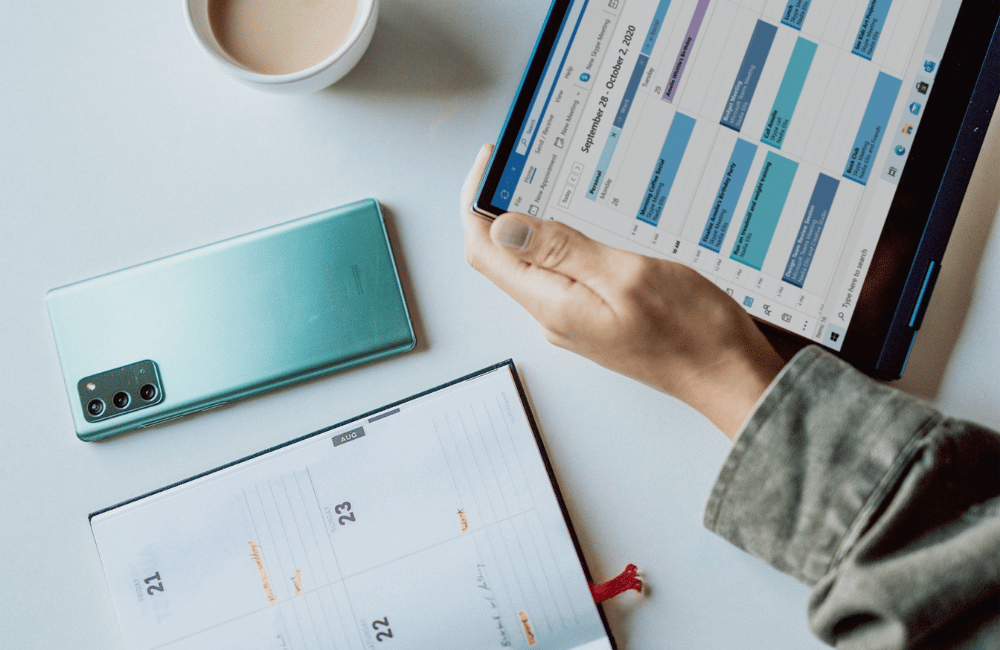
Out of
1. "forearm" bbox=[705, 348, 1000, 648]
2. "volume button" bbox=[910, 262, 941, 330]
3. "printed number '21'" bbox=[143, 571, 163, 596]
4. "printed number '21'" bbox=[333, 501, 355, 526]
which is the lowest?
"forearm" bbox=[705, 348, 1000, 648]

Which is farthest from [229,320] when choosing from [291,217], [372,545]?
[372,545]

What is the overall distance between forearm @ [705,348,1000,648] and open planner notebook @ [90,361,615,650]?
180mm

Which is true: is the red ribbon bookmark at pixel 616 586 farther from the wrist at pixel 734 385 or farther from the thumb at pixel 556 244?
the thumb at pixel 556 244

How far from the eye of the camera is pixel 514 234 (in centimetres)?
47

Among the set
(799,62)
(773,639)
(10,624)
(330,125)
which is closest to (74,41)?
(330,125)

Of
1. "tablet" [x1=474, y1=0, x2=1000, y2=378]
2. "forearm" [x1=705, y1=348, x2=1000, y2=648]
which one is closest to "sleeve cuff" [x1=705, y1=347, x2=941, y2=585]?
"forearm" [x1=705, y1=348, x2=1000, y2=648]

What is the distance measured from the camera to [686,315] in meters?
0.49

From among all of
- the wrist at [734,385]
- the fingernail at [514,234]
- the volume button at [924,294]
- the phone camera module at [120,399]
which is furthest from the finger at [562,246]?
the phone camera module at [120,399]

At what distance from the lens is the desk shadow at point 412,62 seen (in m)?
0.60

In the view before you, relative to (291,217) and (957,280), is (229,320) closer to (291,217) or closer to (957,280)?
(291,217)

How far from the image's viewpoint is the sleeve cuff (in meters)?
0.41

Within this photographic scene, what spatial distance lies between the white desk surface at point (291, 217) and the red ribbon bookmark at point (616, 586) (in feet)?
0.04

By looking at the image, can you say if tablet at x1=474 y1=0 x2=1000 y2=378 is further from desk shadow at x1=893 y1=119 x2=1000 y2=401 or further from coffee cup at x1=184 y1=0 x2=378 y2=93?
coffee cup at x1=184 y1=0 x2=378 y2=93

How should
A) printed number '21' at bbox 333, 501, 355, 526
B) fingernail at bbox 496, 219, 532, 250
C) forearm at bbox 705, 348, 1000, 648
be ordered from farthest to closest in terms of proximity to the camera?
printed number '21' at bbox 333, 501, 355, 526 < fingernail at bbox 496, 219, 532, 250 < forearm at bbox 705, 348, 1000, 648
